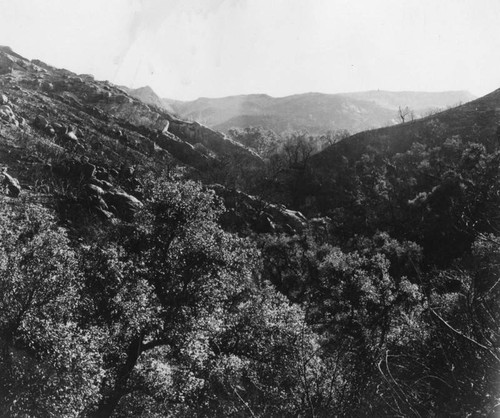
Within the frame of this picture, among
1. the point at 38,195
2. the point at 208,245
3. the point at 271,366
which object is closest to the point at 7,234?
the point at 208,245

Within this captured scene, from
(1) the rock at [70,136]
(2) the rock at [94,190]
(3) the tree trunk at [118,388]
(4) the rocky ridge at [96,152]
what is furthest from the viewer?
(1) the rock at [70,136]

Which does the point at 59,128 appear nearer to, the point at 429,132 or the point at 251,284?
the point at 429,132

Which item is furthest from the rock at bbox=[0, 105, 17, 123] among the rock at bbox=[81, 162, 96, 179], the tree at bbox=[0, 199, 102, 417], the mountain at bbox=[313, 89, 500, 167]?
the tree at bbox=[0, 199, 102, 417]

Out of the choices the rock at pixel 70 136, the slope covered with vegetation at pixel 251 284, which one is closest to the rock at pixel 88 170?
the slope covered with vegetation at pixel 251 284

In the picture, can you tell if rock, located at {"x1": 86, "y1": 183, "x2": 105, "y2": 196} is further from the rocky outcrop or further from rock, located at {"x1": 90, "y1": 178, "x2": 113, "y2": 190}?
the rocky outcrop

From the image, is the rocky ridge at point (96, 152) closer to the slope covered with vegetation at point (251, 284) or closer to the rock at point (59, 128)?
the rock at point (59, 128)

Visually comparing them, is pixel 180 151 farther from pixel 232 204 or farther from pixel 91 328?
pixel 91 328

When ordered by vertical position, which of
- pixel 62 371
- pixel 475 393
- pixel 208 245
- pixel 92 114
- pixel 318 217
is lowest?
pixel 318 217
